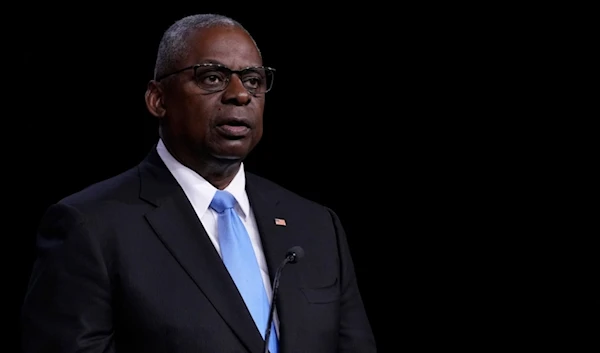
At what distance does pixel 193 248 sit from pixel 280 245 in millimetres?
245

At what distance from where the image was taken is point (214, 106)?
213 centimetres

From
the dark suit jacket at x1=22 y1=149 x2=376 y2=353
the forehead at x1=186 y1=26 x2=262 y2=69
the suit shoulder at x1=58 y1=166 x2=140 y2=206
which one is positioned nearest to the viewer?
the dark suit jacket at x1=22 y1=149 x2=376 y2=353

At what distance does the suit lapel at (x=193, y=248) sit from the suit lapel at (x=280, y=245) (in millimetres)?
111

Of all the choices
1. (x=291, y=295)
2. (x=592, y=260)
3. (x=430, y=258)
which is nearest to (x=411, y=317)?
(x=430, y=258)

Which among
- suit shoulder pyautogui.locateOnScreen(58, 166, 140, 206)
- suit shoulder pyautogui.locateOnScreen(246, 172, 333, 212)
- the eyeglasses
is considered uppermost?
the eyeglasses

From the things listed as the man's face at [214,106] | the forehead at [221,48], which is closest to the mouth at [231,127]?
the man's face at [214,106]

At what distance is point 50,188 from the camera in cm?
288

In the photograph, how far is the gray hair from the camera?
2.20m

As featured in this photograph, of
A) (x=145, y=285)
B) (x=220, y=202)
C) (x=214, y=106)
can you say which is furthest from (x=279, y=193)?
(x=145, y=285)

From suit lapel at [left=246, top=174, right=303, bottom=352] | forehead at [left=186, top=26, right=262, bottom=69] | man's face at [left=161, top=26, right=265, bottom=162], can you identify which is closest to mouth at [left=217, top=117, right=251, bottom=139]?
man's face at [left=161, top=26, right=265, bottom=162]

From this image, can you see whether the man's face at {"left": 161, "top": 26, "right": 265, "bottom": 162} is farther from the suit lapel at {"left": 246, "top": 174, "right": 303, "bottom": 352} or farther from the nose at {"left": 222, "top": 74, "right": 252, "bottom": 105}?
the suit lapel at {"left": 246, "top": 174, "right": 303, "bottom": 352}

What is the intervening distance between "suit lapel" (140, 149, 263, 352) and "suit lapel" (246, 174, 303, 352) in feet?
0.36

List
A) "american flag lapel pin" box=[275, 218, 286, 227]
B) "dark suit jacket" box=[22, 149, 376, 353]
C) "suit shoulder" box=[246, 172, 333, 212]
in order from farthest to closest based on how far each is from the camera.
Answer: "suit shoulder" box=[246, 172, 333, 212]
"american flag lapel pin" box=[275, 218, 286, 227]
"dark suit jacket" box=[22, 149, 376, 353]

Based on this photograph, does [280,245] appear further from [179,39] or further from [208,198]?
[179,39]
